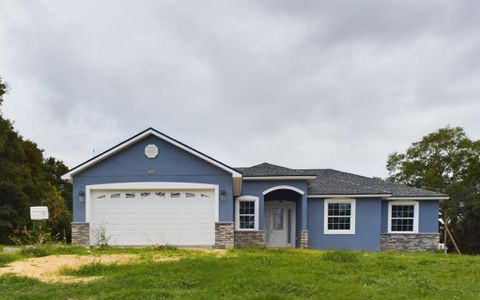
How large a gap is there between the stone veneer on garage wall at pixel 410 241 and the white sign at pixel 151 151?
10364 millimetres

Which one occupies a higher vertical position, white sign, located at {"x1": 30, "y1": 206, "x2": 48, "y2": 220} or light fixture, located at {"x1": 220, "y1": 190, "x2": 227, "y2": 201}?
light fixture, located at {"x1": 220, "y1": 190, "x2": 227, "y2": 201}

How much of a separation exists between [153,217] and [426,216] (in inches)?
462

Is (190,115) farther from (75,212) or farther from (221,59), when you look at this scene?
(75,212)

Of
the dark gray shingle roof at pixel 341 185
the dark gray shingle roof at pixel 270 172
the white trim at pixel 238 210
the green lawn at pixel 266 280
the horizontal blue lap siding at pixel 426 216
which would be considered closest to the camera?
the green lawn at pixel 266 280

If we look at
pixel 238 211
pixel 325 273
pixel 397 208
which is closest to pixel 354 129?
pixel 397 208

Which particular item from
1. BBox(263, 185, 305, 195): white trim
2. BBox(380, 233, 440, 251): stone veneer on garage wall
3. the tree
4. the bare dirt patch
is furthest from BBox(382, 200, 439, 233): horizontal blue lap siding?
the tree

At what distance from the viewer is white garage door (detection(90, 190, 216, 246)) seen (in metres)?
16.3

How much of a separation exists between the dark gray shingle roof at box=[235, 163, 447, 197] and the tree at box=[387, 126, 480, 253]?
14.9 meters

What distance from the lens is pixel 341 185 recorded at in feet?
65.4

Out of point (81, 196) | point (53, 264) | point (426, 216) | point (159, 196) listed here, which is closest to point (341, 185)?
point (426, 216)

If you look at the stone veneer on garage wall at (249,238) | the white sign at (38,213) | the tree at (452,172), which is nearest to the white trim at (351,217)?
the stone veneer on garage wall at (249,238)

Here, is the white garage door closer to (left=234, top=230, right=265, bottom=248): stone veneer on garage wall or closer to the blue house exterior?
the blue house exterior

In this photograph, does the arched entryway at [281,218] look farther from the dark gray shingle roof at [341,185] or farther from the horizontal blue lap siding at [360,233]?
the dark gray shingle roof at [341,185]

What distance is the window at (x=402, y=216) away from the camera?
19.2 metres
